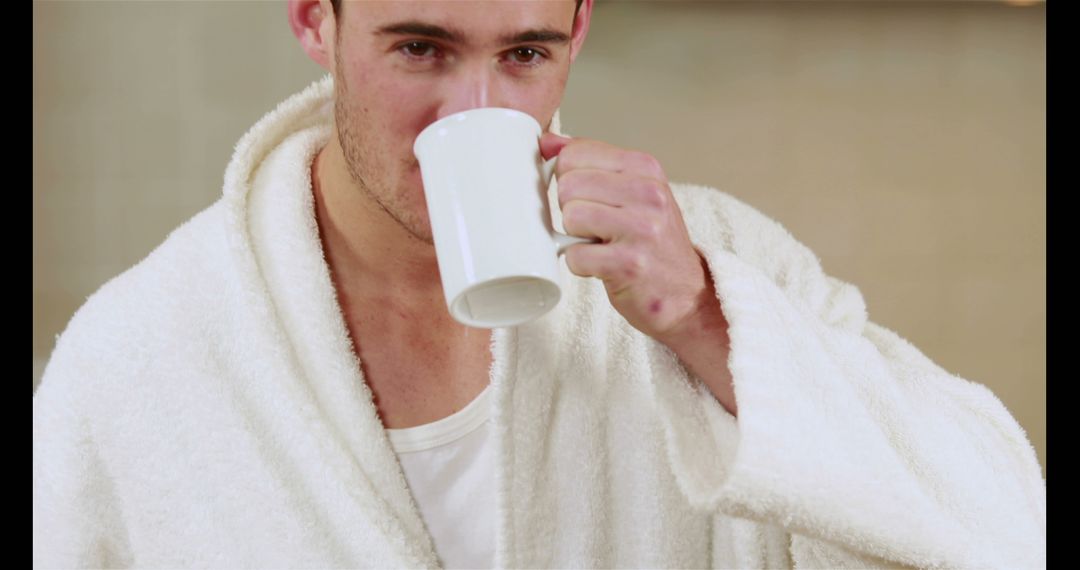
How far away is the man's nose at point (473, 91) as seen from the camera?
29.0 inches

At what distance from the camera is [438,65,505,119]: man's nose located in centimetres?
74

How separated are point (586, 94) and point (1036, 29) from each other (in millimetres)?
641

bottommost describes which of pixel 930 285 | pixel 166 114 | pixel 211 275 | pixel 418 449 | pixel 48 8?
pixel 930 285

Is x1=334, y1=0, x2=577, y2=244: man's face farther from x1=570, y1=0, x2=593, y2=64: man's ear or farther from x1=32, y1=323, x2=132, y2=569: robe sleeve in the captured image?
x1=32, y1=323, x2=132, y2=569: robe sleeve

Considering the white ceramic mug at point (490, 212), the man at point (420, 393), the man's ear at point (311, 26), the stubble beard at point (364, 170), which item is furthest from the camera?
the man's ear at point (311, 26)

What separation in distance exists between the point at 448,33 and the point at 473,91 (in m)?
0.05

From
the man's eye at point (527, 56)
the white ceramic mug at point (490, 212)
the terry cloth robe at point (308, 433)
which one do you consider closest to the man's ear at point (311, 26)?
the terry cloth robe at point (308, 433)

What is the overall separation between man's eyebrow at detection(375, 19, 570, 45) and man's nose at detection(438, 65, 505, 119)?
27 millimetres

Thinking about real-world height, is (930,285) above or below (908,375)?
below

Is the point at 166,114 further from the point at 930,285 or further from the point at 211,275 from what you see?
the point at 930,285

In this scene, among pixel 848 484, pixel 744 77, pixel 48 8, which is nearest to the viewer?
pixel 848 484

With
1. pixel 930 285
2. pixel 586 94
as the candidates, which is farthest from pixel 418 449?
pixel 930 285

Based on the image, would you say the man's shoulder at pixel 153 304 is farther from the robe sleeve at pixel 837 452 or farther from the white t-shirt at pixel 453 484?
the robe sleeve at pixel 837 452

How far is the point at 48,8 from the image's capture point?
45.0 inches
